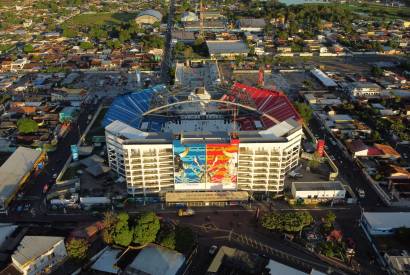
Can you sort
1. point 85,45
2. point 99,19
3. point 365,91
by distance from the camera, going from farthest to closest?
point 99,19 < point 85,45 < point 365,91

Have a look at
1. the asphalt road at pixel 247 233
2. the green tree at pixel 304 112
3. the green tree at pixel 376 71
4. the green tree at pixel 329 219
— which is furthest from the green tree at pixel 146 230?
the green tree at pixel 376 71

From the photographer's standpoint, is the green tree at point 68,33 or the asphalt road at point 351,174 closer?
the asphalt road at point 351,174

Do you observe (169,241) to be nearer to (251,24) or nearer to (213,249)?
(213,249)

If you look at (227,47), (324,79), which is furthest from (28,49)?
(324,79)

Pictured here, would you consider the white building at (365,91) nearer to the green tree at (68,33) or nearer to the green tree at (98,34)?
the green tree at (98,34)

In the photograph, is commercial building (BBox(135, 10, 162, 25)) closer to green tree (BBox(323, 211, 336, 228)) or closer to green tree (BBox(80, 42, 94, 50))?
green tree (BBox(80, 42, 94, 50))

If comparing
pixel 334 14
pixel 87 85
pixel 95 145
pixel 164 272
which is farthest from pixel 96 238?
pixel 334 14
